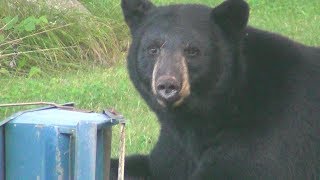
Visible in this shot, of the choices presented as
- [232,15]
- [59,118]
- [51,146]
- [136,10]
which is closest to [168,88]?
[232,15]

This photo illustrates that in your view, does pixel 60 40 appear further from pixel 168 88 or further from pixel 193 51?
pixel 168 88

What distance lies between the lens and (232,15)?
5641 millimetres

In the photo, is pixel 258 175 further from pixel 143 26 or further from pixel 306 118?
pixel 143 26

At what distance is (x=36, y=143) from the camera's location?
427cm

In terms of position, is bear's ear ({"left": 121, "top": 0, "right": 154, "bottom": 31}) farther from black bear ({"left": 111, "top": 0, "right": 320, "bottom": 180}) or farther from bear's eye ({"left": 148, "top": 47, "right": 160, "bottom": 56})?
bear's eye ({"left": 148, "top": 47, "right": 160, "bottom": 56})

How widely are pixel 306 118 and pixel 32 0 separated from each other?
8.74 m

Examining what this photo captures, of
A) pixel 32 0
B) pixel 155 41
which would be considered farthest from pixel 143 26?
pixel 32 0

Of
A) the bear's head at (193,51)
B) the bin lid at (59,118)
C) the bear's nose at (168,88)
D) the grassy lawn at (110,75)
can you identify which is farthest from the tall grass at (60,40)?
the bin lid at (59,118)

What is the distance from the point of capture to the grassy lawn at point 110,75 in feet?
28.9

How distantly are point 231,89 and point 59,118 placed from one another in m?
1.63

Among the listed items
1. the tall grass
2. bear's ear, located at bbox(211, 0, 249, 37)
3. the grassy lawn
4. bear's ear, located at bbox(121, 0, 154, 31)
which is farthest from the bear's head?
the tall grass

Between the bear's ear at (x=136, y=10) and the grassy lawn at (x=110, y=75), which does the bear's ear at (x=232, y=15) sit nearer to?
the bear's ear at (x=136, y=10)

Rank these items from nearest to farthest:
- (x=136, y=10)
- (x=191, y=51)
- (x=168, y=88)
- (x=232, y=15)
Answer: (x=168, y=88)
(x=191, y=51)
(x=232, y=15)
(x=136, y=10)

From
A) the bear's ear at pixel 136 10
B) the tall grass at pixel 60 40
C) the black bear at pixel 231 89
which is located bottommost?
the tall grass at pixel 60 40
